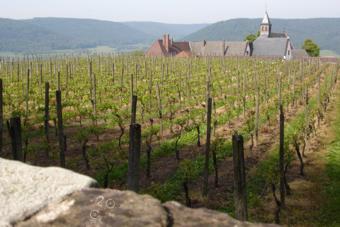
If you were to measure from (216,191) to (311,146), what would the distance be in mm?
6530

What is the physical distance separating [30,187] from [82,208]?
0.49 meters

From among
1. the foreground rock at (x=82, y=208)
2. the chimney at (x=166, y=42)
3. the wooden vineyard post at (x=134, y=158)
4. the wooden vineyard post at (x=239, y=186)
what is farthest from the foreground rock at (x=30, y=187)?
the chimney at (x=166, y=42)

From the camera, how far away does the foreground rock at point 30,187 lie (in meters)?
3.13

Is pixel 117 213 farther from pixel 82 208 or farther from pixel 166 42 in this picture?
pixel 166 42

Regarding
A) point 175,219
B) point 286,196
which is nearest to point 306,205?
point 286,196

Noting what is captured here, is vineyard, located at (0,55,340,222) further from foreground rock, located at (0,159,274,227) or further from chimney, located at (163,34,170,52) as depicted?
chimney, located at (163,34,170,52)

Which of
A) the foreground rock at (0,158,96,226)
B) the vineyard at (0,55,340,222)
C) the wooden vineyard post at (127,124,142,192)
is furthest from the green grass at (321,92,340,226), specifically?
the foreground rock at (0,158,96,226)

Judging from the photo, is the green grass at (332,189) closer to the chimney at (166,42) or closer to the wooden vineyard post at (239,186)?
the wooden vineyard post at (239,186)

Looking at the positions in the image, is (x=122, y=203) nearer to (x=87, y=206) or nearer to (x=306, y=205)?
(x=87, y=206)

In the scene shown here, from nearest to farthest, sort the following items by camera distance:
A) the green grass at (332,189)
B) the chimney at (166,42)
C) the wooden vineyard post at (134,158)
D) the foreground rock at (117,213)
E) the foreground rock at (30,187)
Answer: the foreground rock at (117,213)
the foreground rock at (30,187)
the wooden vineyard post at (134,158)
the green grass at (332,189)
the chimney at (166,42)

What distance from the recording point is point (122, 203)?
123 inches

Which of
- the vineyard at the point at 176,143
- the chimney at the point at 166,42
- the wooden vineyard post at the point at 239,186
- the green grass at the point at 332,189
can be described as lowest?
the green grass at the point at 332,189

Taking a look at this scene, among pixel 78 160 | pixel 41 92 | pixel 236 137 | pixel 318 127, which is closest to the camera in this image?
pixel 236 137

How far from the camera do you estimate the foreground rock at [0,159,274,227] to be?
302cm
